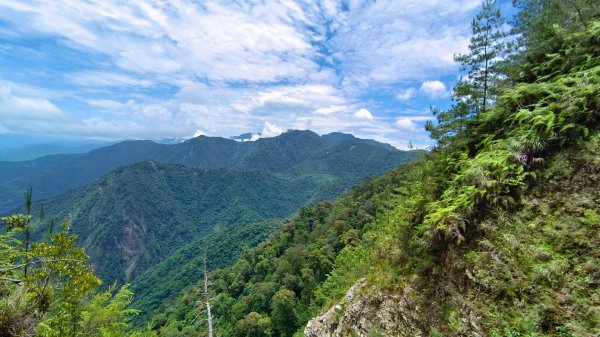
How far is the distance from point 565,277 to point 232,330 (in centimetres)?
4961

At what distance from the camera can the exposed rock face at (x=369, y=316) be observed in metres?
8.40

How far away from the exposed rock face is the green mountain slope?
4 centimetres

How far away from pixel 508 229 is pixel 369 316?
483 centimetres

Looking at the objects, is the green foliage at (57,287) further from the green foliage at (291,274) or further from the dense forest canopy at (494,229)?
the green foliage at (291,274)

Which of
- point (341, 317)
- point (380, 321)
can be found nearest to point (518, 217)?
point (380, 321)

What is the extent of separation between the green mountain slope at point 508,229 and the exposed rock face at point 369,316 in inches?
1.5

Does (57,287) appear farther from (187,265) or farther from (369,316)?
(187,265)

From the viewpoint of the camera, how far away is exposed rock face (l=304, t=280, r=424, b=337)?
27.6ft

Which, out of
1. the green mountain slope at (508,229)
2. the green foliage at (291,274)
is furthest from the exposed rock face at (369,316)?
the green foliage at (291,274)

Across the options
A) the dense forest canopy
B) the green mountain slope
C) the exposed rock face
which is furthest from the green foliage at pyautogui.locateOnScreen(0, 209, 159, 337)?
the green mountain slope

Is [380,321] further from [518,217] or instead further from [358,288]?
[518,217]

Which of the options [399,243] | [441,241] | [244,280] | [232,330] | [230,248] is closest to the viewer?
[441,241]

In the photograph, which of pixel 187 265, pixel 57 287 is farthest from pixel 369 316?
pixel 187 265

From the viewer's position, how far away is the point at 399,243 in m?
10.5
